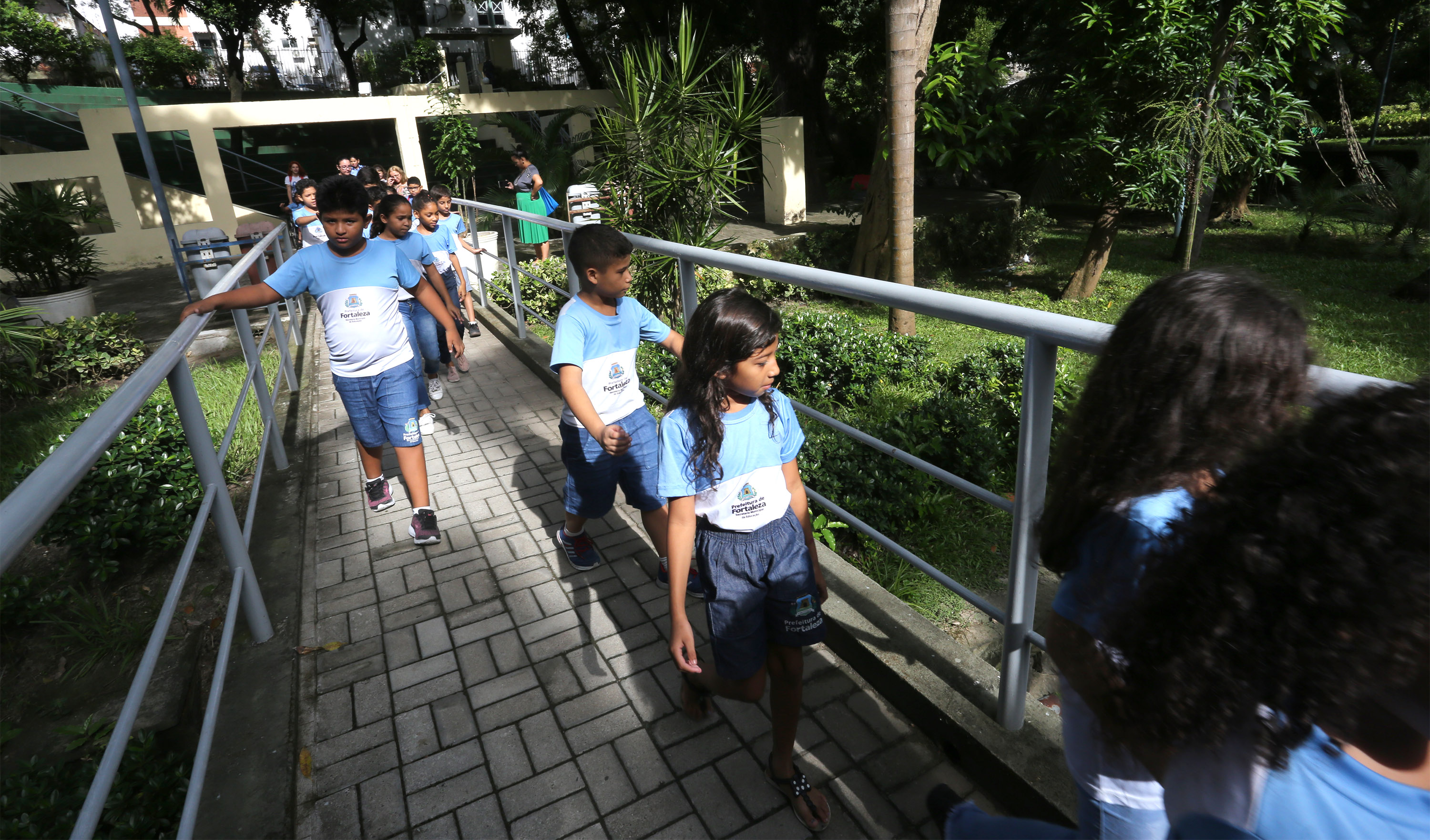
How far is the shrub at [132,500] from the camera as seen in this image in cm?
369

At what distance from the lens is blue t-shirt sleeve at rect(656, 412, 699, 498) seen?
201 centimetres

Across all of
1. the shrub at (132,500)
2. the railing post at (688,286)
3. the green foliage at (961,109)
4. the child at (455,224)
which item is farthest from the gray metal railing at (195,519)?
the green foliage at (961,109)

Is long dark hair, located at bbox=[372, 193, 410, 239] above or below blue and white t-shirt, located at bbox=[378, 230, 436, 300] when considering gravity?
above

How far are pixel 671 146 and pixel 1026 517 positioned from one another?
4.48 meters

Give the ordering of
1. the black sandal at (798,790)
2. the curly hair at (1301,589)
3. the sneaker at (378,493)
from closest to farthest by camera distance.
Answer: the curly hair at (1301,589), the black sandal at (798,790), the sneaker at (378,493)

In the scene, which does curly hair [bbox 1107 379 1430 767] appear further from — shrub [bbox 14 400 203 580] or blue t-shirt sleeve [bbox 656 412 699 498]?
shrub [bbox 14 400 203 580]

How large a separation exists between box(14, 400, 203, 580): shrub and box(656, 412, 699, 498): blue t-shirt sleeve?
9.75 ft

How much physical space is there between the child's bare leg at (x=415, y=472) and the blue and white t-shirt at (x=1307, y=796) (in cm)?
345

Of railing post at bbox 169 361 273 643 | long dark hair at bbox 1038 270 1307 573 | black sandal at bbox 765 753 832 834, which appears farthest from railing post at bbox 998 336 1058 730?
railing post at bbox 169 361 273 643

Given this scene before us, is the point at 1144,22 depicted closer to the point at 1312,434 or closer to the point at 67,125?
the point at 1312,434

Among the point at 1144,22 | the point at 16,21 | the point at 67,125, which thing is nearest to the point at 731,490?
the point at 1144,22

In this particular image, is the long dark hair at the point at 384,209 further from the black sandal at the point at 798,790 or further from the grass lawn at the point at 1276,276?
the black sandal at the point at 798,790

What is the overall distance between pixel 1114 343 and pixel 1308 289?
39.4 ft

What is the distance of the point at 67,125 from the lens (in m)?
16.8
